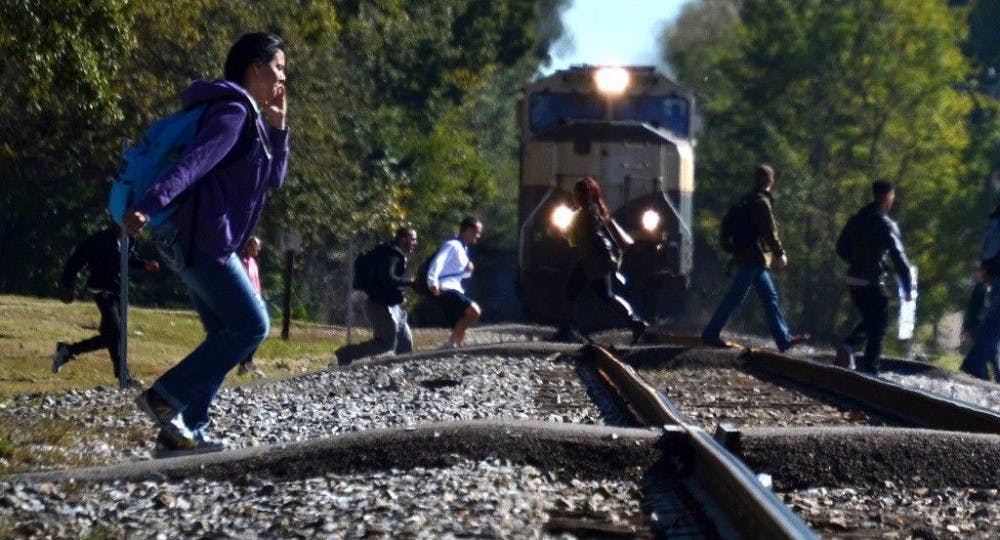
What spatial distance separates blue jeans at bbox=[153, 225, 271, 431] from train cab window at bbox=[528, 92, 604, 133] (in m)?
15.3

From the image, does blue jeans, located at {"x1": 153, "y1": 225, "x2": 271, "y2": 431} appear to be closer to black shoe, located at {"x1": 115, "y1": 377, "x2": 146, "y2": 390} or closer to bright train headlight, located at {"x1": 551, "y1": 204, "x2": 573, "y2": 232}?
black shoe, located at {"x1": 115, "y1": 377, "x2": 146, "y2": 390}

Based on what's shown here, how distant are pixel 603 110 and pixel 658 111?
28.3 inches

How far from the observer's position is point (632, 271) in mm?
23359

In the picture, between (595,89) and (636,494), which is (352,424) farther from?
(595,89)

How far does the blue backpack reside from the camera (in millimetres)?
7305

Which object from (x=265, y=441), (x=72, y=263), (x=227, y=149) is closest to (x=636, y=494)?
(x=227, y=149)

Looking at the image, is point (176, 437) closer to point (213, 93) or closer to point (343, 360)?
point (213, 93)

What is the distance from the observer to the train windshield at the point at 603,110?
75.2 ft

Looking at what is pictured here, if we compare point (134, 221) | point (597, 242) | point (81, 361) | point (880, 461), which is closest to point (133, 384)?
point (81, 361)

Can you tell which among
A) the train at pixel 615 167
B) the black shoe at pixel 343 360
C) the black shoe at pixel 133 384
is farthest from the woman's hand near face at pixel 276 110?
the train at pixel 615 167

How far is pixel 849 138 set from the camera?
53844 millimetres

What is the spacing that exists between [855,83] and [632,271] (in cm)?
3313

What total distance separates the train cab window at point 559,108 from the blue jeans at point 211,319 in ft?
50.3

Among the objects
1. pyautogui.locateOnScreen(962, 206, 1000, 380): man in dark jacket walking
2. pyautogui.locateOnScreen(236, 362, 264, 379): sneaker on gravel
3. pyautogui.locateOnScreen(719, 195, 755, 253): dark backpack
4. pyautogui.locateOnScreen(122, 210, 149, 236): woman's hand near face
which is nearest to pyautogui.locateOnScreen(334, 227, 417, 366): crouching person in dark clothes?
pyautogui.locateOnScreen(236, 362, 264, 379): sneaker on gravel
